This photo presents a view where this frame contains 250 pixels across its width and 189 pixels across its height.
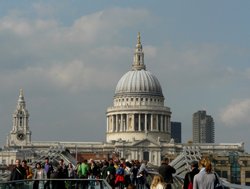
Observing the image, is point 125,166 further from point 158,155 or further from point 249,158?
point 158,155

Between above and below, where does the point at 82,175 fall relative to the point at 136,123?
below

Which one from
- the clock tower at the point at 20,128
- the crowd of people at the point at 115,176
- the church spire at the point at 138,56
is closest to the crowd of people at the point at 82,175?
the crowd of people at the point at 115,176

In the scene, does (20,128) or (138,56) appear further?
(138,56)

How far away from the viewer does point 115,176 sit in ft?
100

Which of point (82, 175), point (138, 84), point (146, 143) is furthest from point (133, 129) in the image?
point (82, 175)

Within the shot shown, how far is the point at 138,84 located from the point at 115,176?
528 ft

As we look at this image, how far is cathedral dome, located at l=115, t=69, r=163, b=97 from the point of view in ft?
627

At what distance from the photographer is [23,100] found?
191250mm

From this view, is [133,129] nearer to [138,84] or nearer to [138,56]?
[138,84]

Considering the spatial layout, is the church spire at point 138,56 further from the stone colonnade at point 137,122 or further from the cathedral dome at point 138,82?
the stone colonnade at point 137,122

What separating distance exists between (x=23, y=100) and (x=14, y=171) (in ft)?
544

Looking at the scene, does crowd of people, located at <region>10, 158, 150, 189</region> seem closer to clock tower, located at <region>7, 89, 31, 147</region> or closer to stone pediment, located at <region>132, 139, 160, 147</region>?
stone pediment, located at <region>132, 139, 160, 147</region>

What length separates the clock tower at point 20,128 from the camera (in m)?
189

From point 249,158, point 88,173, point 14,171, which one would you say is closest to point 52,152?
point 249,158
